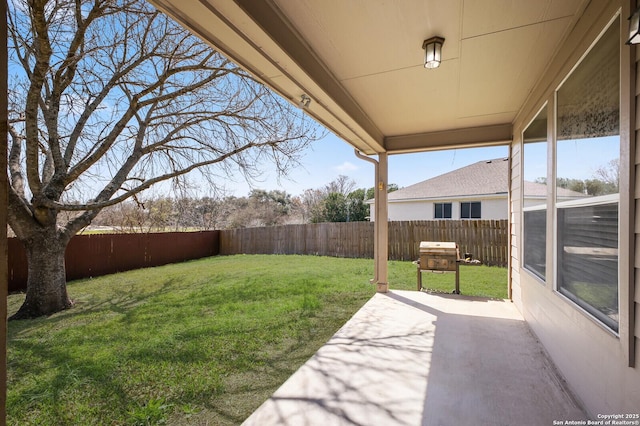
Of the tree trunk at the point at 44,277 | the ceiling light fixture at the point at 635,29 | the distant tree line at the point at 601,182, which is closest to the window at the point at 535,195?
the distant tree line at the point at 601,182

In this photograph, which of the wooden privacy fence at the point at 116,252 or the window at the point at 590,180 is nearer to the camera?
the window at the point at 590,180

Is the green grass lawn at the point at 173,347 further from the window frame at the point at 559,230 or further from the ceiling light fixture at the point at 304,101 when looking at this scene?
the ceiling light fixture at the point at 304,101

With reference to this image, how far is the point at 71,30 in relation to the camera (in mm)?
4746

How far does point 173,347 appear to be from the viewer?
3316mm

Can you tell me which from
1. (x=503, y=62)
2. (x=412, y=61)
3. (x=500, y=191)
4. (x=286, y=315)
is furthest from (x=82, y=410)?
(x=500, y=191)

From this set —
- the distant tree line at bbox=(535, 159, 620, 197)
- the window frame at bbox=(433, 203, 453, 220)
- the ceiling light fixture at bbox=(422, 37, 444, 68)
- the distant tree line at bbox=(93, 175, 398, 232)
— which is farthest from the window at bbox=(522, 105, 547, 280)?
the window frame at bbox=(433, 203, 453, 220)

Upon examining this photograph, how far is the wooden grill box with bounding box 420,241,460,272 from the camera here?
4.91m

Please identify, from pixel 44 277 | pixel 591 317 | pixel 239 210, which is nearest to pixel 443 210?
pixel 591 317

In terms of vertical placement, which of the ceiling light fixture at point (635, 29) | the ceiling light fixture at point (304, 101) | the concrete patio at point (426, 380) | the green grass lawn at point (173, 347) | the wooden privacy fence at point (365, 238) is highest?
the ceiling light fixture at point (304, 101)

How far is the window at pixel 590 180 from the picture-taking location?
1674mm

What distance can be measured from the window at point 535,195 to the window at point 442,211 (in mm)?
9900

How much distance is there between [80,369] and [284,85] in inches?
126

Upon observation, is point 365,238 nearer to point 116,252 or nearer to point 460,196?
point 460,196

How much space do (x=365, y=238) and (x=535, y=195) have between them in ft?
26.5
